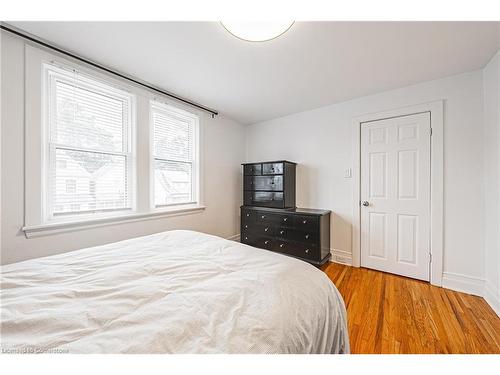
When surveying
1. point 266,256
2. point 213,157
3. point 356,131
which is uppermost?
point 356,131

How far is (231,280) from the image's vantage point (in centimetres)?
101

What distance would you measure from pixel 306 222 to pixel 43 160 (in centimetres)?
297

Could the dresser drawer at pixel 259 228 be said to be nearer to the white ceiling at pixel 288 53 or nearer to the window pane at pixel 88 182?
the window pane at pixel 88 182

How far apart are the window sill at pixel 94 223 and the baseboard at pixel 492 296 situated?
350 centimetres

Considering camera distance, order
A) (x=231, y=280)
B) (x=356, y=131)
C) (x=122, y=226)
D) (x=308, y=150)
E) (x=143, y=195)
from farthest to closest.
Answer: (x=308, y=150) < (x=356, y=131) < (x=143, y=195) < (x=122, y=226) < (x=231, y=280)

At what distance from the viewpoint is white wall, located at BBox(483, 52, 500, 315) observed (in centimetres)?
190

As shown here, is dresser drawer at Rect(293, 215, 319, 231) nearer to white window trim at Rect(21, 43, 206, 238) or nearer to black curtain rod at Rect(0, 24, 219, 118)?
white window trim at Rect(21, 43, 206, 238)

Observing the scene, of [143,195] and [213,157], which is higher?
[213,157]

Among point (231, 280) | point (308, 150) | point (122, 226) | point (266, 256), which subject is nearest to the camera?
point (231, 280)

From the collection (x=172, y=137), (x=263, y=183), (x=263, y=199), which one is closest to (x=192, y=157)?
(x=172, y=137)

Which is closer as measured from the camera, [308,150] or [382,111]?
[382,111]

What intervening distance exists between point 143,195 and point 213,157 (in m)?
1.35
